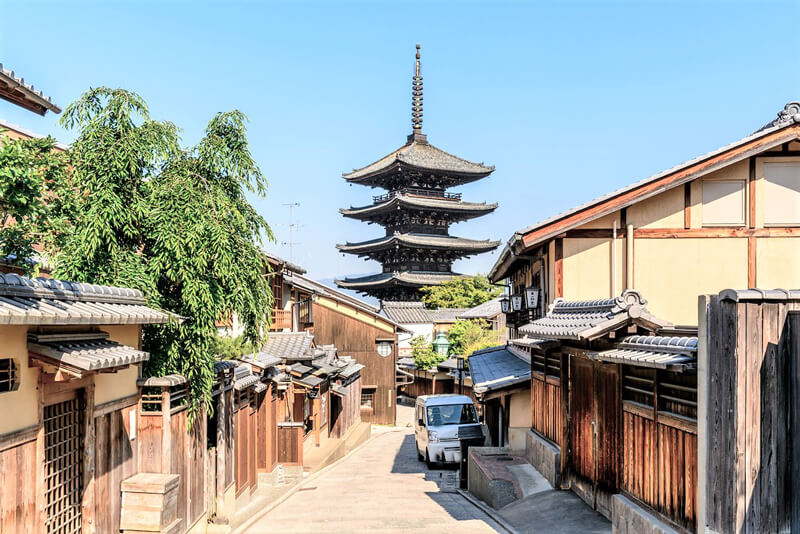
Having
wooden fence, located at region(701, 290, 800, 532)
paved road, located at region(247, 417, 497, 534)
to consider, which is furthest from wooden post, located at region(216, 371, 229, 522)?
wooden fence, located at region(701, 290, 800, 532)

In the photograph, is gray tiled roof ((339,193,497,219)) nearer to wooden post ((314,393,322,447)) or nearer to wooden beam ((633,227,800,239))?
wooden post ((314,393,322,447))

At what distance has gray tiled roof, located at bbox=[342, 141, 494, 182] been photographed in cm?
5512

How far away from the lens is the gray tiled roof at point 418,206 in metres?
54.3

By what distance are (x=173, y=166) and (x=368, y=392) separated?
99.4ft

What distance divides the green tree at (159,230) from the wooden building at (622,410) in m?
5.32

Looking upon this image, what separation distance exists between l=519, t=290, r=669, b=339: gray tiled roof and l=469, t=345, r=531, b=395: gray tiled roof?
4.28 m

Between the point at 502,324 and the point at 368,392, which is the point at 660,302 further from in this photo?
the point at 502,324

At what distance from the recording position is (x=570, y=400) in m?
12.5

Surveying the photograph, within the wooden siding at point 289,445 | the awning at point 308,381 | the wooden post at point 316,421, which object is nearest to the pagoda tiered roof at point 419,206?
the wooden post at point 316,421

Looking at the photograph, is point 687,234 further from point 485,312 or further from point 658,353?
point 485,312

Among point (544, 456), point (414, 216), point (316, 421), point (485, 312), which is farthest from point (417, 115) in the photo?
point (544, 456)

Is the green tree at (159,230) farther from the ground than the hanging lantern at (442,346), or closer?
farther from the ground

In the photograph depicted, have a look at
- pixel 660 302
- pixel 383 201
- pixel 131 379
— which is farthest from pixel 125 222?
pixel 383 201

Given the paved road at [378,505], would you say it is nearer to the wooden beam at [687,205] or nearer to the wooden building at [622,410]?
the wooden building at [622,410]
